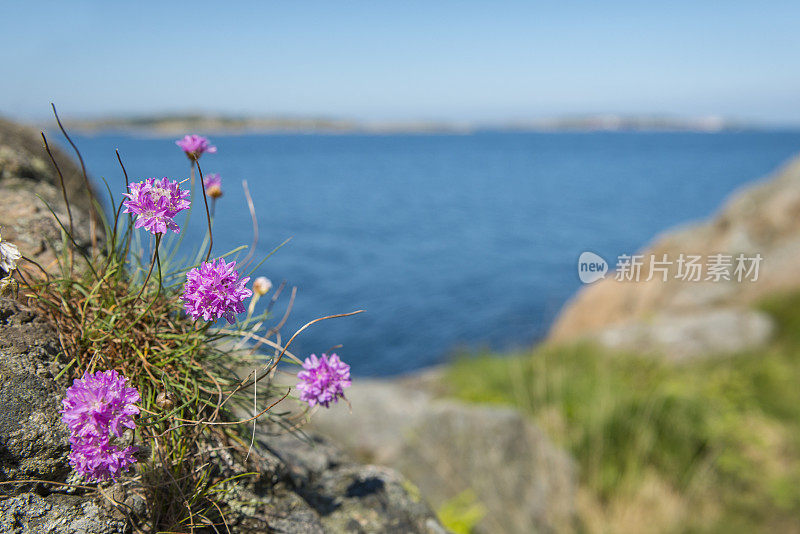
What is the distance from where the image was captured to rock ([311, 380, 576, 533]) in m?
4.59

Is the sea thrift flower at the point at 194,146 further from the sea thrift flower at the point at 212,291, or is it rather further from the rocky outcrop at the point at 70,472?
the sea thrift flower at the point at 212,291

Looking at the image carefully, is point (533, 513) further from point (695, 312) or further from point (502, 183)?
point (502, 183)

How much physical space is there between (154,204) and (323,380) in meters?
0.74

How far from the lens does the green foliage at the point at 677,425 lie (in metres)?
5.50

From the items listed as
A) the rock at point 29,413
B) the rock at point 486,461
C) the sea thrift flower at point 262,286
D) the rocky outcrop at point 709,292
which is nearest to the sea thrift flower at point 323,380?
the sea thrift flower at point 262,286

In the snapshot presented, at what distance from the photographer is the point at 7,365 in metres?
1.51

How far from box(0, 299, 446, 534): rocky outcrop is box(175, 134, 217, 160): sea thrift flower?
71 cm

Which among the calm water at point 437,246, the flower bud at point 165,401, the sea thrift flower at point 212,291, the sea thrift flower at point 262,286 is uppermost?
Answer: the sea thrift flower at point 212,291

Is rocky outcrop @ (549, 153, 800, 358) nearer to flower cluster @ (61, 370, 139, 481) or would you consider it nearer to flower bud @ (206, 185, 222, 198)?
flower bud @ (206, 185, 222, 198)

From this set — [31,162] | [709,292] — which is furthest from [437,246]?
[31,162]

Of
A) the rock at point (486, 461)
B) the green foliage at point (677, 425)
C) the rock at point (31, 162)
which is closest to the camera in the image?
the rock at point (31, 162)

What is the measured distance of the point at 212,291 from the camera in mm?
1414

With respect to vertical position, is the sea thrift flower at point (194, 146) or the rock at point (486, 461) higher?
the sea thrift flower at point (194, 146)

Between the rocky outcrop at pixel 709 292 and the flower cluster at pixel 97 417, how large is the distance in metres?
7.96
